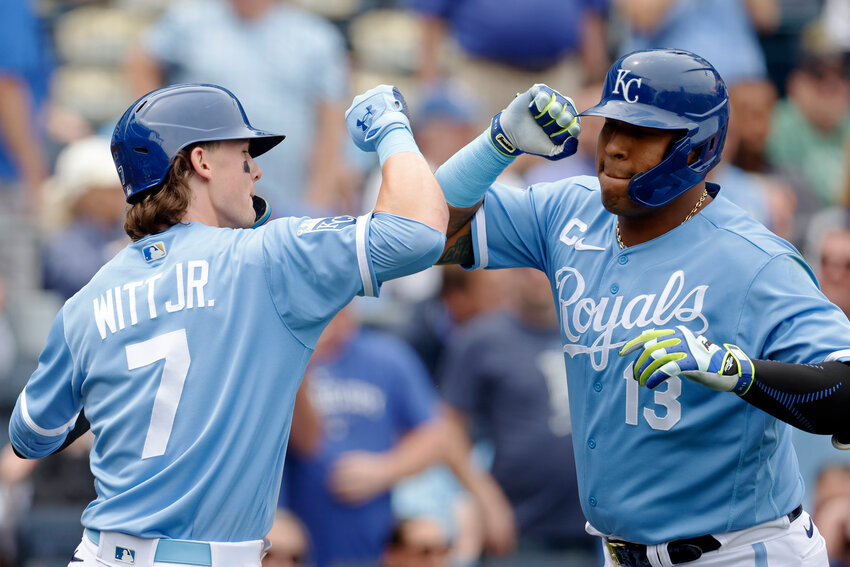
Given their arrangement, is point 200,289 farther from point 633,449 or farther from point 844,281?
point 844,281

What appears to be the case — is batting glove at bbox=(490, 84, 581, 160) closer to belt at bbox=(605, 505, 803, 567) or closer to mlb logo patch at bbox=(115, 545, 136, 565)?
belt at bbox=(605, 505, 803, 567)

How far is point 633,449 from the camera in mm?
3570

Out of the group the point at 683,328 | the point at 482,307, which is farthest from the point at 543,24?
the point at 683,328

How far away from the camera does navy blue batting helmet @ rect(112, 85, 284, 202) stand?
3.53 m

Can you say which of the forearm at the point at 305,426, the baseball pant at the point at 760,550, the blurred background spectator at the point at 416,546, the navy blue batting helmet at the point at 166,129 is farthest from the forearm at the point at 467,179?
the blurred background spectator at the point at 416,546

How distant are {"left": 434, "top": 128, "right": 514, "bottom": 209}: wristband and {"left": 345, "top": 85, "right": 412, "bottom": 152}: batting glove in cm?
21

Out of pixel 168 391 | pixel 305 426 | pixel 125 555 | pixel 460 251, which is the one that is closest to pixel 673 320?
pixel 460 251

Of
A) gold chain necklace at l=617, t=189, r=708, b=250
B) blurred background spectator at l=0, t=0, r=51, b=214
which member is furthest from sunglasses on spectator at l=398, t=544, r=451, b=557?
blurred background spectator at l=0, t=0, r=51, b=214

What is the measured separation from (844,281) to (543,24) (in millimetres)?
2587

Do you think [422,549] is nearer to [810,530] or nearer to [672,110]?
[810,530]

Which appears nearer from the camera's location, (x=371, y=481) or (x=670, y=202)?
(x=670, y=202)

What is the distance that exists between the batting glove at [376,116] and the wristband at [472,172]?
21 cm

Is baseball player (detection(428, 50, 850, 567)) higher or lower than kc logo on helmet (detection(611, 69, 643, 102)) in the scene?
lower

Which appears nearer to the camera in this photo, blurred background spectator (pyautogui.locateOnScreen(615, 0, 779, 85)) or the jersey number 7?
the jersey number 7
